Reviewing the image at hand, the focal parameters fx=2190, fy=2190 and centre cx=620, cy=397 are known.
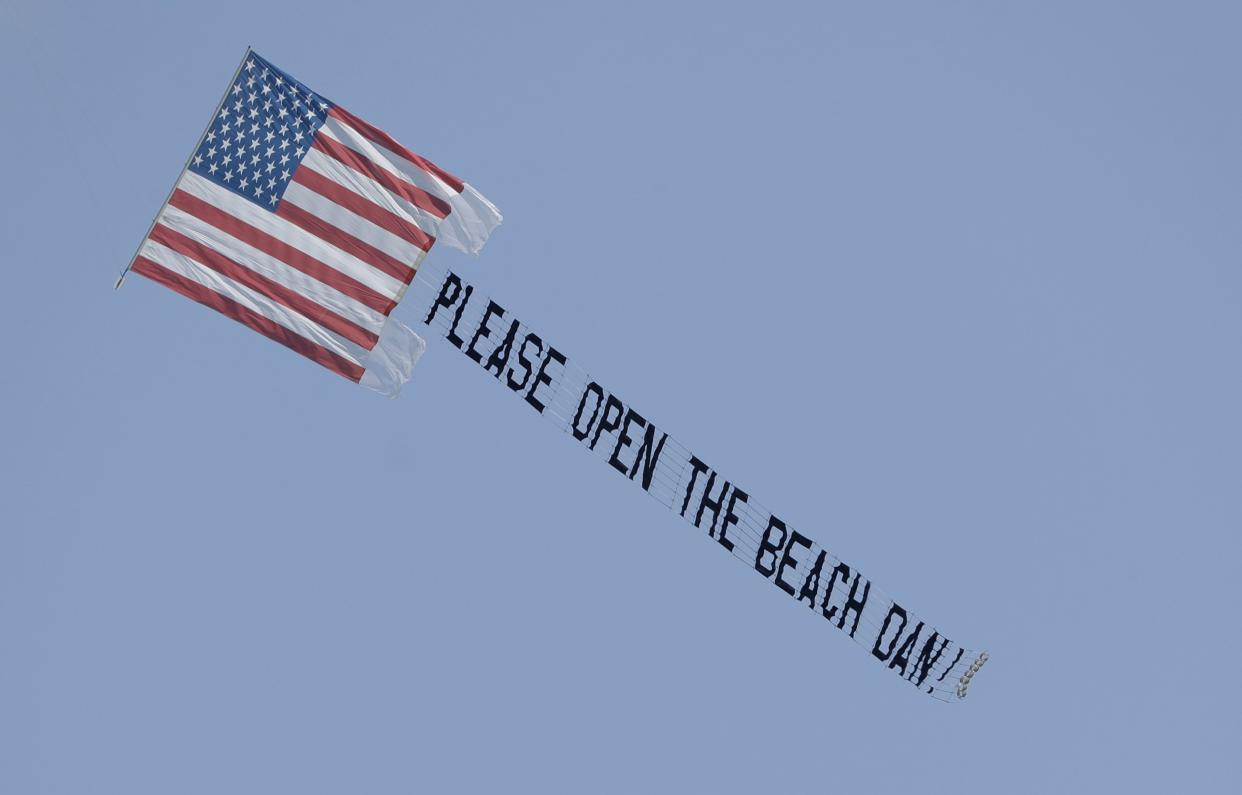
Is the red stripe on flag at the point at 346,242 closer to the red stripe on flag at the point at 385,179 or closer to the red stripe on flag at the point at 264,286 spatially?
the red stripe on flag at the point at 264,286

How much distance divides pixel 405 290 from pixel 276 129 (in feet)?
17.3

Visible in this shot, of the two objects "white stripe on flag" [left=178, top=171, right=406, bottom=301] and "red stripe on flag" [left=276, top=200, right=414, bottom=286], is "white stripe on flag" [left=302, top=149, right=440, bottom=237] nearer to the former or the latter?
"red stripe on flag" [left=276, top=200, right=414, bottom=286]

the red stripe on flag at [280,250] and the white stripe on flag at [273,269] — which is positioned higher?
the red stripe on flag at [280,250]

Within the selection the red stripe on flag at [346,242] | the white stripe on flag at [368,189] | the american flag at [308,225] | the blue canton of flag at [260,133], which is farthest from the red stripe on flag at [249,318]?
the white stripe on flag at [368,189]

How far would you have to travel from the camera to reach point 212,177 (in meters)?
55.2

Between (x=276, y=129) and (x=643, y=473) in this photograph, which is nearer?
(x=276, y=129)

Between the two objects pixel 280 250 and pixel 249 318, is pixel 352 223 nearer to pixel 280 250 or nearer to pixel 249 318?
pixel 280 250

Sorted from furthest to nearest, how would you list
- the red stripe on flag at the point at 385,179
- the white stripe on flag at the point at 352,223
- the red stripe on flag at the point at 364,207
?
the red stripe on flag at the point at 385,179 < the red stripe on flag at the point at 364,207 < the white stripe on flag at the point at 352,223

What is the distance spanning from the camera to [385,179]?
2244 inches

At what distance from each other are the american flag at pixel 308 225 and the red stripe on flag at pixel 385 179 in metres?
0.03

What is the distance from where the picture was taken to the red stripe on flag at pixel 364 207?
184ft

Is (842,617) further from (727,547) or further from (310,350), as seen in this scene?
(310,350)

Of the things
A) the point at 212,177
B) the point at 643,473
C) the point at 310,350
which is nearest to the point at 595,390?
the point at 643,473

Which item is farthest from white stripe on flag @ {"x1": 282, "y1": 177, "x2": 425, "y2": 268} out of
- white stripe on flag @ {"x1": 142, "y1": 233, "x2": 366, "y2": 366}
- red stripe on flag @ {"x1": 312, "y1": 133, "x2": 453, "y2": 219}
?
white stripe on flag @ {"x1": 142, "y1": 233, "x2": 366, "y2": 366}
